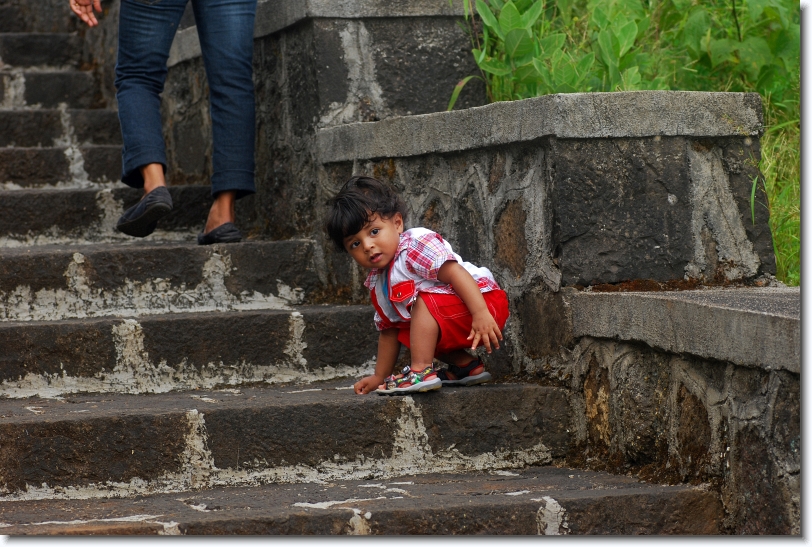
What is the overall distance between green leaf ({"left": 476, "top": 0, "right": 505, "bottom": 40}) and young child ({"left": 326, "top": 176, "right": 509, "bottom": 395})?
0.76 meters

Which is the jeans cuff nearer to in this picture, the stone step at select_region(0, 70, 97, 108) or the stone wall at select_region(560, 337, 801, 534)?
the stone wall at select_region(560, 337, 801, 534)

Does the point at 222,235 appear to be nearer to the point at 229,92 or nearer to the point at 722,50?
the point at 229,92

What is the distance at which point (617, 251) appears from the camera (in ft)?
A: 9.11

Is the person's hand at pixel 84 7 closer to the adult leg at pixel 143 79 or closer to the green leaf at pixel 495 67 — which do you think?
the adult leg at pixel 143 79

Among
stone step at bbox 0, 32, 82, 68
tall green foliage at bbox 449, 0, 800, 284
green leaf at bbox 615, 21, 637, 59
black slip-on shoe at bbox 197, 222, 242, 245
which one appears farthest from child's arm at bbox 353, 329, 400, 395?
stone step at bbox 0, 32, 82, 68

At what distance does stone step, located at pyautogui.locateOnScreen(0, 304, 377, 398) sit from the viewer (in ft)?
9.75

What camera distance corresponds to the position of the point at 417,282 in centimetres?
278

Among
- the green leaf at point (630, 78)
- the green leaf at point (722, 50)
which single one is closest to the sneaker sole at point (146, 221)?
the green leaf at point (630, 78)

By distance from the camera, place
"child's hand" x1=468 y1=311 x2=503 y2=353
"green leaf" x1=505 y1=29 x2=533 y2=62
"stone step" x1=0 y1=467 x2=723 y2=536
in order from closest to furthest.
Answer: "stone step" x1=0 y1=467 x2=723 y2=536 → "child's hand" x1=468 y1=311 x2=503 y2=353 → "green leaf" x1=505 y1=29 x2=533 y2=62

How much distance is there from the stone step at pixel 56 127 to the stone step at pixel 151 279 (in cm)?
131

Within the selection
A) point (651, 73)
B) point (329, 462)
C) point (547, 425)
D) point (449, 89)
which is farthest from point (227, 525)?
point (651, 73)

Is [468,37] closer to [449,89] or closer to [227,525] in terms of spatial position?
[449,89]

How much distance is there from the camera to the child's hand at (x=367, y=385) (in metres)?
2.85

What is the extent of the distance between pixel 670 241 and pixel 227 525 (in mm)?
1375
